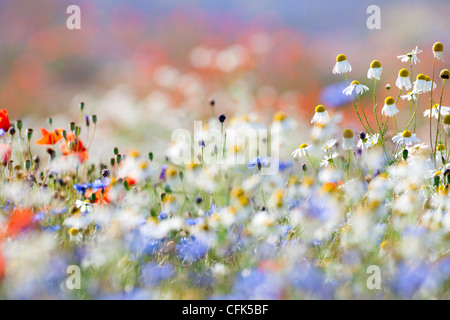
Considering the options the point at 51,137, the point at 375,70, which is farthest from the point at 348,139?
the point at 51,137

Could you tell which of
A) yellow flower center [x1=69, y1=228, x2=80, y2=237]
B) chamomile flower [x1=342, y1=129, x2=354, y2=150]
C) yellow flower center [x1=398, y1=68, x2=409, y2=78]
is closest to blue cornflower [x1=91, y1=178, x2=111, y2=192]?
yellow flower center [x1=69, y1=228, x2=80, y2=237]

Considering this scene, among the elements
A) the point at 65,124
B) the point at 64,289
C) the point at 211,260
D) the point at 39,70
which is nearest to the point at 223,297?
the point at 211,260

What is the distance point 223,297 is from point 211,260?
0.28m

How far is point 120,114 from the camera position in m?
4.25

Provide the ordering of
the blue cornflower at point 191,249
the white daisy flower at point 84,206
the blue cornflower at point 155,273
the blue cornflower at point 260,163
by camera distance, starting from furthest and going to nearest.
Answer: the blue cornflower at point 260,163, the white daisy flower at point 84,206, the blue cornflower at point 191,249, the blue cornflower at point 155,273

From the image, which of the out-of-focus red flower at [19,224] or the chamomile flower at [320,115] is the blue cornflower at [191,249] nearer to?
the out-of-focus red flower at [19,224]

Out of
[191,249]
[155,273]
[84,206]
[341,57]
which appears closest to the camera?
[155,273]

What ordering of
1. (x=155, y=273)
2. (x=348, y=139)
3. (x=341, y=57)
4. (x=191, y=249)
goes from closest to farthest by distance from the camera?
(x=155, y=273), (x=191, y=249), (x=348, y=139), (x=341, y=57)

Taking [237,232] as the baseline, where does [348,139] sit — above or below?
above

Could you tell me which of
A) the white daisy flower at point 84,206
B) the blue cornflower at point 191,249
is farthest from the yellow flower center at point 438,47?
the white daisy flower at point 84,206

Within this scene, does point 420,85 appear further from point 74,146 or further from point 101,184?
point 74,146

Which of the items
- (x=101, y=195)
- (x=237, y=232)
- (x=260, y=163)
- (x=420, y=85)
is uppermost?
(x=420, y=85)

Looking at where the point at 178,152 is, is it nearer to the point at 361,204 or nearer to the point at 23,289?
the point at 361,204

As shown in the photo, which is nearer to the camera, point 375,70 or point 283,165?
point 375,70
